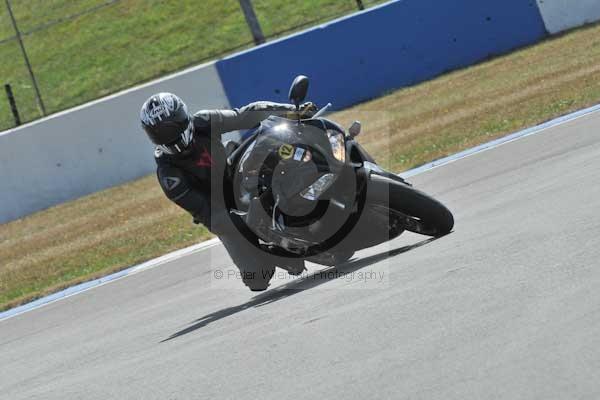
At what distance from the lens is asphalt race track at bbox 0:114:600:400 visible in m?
4.22

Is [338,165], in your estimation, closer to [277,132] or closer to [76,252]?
[277,132]

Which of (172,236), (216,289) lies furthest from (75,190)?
(216,289)

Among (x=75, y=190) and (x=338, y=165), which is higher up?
(x=338, y=165)

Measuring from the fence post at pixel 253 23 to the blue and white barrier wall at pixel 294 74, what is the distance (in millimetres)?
1955

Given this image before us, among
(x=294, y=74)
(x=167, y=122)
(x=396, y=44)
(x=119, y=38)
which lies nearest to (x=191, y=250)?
(x=167, y=122)

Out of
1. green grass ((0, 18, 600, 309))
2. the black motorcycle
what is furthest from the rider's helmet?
green grass ((0, 18, 600, 309))

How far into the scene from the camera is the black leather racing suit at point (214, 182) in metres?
7.39

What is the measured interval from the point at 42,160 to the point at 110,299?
9367 mm

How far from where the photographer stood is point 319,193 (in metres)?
6.62

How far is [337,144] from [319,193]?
354 mm

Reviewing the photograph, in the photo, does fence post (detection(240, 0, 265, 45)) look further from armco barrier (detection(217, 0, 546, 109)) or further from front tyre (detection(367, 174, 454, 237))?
front tyre (detection(367, 174, 454, 237))

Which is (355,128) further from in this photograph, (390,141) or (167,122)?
Result: (390,141)

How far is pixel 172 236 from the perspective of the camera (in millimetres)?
12742

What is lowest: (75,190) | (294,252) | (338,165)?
(75,190)
